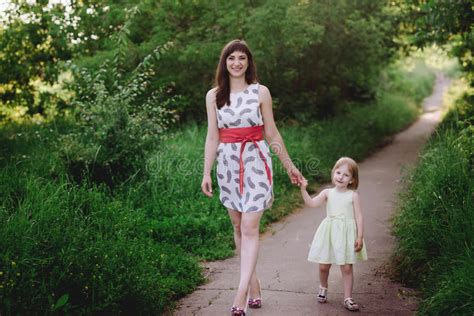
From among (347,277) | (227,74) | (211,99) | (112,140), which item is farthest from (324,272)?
(112,140)

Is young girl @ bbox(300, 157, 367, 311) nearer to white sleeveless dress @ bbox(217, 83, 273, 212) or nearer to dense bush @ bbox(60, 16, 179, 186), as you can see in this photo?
white sleeveless dress @ bbox(217, 83, 273, 212)

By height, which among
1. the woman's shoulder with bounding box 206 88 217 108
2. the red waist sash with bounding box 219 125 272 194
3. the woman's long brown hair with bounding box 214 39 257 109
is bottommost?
the red waist sash with bounding box 219 125 272 194

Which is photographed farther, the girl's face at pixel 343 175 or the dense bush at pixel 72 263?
the girl's face at pixel 343 175

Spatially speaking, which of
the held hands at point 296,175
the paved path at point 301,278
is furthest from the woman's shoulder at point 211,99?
the paved path at point 301,278

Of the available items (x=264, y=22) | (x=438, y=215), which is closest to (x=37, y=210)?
(x=438, y=215)

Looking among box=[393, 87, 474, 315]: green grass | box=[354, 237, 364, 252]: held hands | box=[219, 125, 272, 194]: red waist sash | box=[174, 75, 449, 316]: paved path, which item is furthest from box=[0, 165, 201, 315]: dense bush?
box=[393, 87, 474, 315]: green grass

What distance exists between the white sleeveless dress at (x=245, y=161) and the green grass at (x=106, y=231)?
101 centimetres

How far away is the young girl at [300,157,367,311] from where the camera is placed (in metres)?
4.55

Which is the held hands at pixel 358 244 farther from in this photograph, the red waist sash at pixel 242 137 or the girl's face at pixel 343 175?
the red waist sash at pixel 242 137

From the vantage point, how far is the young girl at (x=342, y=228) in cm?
455

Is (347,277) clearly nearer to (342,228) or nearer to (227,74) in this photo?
(342,228)

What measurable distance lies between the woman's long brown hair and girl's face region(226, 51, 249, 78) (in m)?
0.03

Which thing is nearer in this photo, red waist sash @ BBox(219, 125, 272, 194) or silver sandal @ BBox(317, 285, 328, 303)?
red waist sash @ BBox(219, 125, 272, 194)

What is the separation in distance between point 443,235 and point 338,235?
1.08 m
